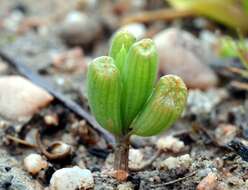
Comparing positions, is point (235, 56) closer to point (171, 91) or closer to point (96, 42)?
point (96, 42)

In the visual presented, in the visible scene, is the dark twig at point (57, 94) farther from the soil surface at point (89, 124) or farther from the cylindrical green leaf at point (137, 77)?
the cylindrical green leaf at point (137, 77)

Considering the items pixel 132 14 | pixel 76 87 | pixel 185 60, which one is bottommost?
pixel 76 87

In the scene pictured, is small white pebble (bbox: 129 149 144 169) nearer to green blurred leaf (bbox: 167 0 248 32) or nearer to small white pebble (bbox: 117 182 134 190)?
small white pebble (bbox: 117 182 134 190)

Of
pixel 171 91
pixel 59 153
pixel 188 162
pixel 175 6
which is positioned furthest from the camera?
pixel 175 6

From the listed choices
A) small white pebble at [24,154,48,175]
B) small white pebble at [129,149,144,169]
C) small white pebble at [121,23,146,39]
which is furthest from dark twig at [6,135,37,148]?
small white pebble at [121,23,146,39]

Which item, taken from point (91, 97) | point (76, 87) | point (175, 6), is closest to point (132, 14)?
point (175, 6)

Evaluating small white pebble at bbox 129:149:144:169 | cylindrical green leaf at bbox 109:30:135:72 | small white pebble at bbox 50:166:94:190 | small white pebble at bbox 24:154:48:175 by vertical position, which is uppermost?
cylindrical green leaf at bbox 109:30:135:72

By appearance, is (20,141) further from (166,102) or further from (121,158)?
(166,102)
